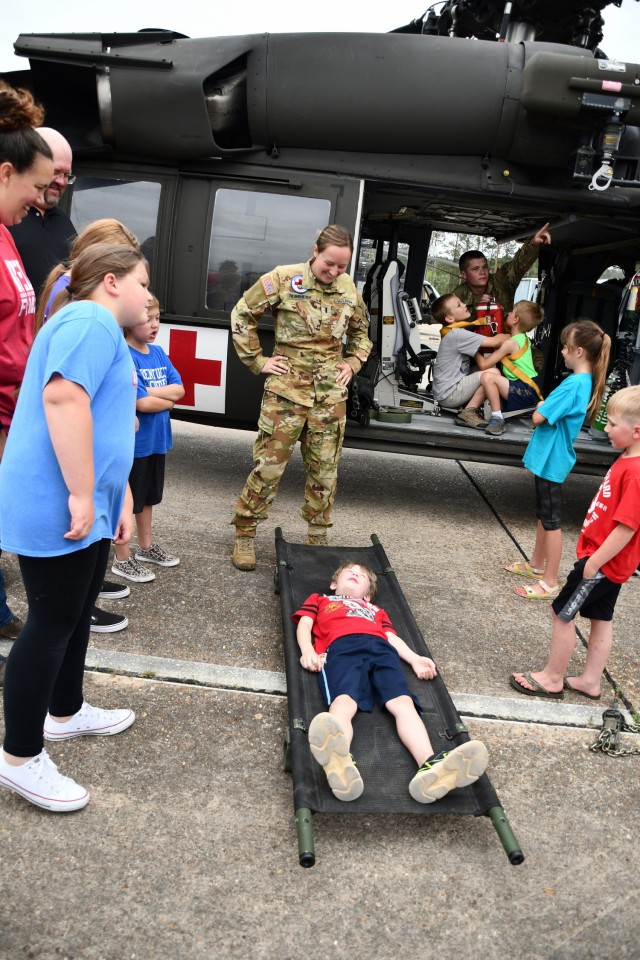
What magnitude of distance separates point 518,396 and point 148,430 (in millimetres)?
3543

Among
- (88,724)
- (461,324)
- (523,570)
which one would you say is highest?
(461,324)

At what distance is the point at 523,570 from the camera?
4758mm

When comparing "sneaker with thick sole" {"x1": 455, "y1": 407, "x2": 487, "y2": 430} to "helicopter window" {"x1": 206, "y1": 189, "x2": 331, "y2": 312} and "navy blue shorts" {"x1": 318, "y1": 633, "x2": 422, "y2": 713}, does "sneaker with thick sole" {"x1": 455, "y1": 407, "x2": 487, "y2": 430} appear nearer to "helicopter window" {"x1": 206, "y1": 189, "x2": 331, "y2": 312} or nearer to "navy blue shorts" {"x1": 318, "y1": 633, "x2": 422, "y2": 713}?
"helicopter window" {"x1": 206, "y1": 189, "x2": 331, "y2": 312}

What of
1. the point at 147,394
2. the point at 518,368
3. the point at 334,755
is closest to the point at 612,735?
the point at 334,755

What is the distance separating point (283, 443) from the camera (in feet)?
14.4

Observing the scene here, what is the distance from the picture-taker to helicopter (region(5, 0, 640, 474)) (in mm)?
4918

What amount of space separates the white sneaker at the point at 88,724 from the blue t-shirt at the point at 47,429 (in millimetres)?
892

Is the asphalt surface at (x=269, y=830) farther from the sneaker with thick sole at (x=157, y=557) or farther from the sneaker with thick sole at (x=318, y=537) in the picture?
the sneaker with thick sole at (x=318, y=537)

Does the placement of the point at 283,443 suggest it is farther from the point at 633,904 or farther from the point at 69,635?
the point at 633,904

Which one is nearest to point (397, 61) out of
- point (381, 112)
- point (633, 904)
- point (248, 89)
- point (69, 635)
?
point (381, 112)

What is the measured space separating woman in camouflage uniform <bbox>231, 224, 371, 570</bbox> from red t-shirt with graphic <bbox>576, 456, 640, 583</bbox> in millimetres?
1761

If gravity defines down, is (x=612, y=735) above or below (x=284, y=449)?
below

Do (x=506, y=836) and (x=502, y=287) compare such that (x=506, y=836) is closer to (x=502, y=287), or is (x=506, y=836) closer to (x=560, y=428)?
(x=560, y=428)

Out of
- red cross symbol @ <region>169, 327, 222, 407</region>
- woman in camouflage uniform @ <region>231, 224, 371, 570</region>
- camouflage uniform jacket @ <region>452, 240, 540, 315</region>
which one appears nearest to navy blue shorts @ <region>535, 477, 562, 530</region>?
woman in camouflage uniform @ <region>231, 224, 371, 570</region>
